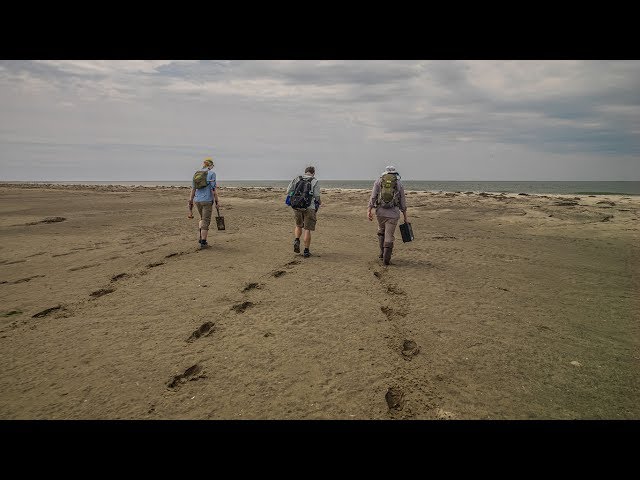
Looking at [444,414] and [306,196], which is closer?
[444,414]

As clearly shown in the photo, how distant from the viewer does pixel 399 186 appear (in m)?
9.52

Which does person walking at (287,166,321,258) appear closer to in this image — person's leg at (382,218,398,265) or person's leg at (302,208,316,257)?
person's leg at (302,208,316,257)

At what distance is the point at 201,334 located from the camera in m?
5.52

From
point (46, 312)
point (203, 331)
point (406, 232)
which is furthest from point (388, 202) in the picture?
point (46, 312)

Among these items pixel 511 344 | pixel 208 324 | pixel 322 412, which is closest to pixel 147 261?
pixel 208 324

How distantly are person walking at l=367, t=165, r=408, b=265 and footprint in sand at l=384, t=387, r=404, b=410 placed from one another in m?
5.68

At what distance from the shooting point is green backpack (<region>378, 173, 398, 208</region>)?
9398 millimetres

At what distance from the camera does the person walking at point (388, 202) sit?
9438 mm

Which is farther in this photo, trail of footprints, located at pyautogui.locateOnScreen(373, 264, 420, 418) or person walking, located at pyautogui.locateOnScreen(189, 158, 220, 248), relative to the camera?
person walking, located at pyautogui.locateOnScreen(189, 158, 220, 248)

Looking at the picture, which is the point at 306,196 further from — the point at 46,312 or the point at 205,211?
the point at 46,312

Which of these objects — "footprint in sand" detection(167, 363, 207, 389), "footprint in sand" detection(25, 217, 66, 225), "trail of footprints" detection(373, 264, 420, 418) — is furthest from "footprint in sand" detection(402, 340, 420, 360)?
"footprint in sand" detection(25, 217, 66, 225)

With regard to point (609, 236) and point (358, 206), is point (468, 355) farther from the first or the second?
point (358, 206)

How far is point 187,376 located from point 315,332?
1.91 m
